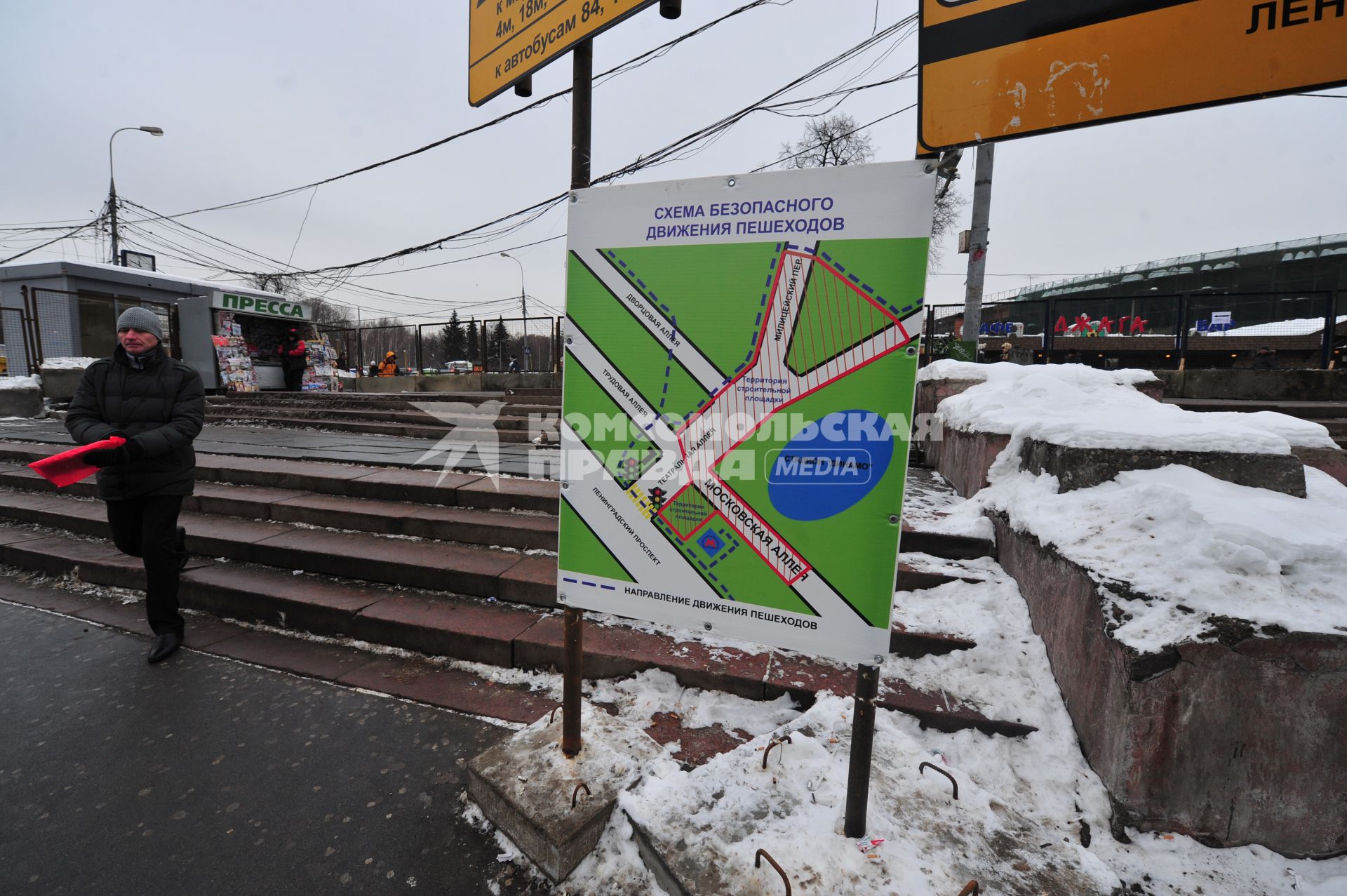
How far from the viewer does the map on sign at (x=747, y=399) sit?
1.49m

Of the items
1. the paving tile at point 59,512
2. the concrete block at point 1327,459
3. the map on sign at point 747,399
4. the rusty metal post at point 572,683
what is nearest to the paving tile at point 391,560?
the rusty metal post at point 572,683

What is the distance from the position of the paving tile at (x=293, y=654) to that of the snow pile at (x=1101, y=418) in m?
4.08

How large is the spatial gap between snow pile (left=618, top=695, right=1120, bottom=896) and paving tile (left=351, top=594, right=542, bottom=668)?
4.88 feet

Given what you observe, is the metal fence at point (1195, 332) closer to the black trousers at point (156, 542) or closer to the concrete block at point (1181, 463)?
the concrete block at point (1181, 463)

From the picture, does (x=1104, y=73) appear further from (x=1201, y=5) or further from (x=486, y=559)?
(x=486, y=559)

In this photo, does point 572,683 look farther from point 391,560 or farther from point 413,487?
point 413,487

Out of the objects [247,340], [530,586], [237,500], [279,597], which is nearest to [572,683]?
[530,586]

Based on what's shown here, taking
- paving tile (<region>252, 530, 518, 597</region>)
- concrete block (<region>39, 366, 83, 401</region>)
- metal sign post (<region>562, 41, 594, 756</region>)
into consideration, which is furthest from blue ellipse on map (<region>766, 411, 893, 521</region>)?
concrete block (<region>39, 366, 83, 401</region>)

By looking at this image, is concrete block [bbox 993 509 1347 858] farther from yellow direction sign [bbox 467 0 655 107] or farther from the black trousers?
the black trousers

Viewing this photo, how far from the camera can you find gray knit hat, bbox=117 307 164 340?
317cm

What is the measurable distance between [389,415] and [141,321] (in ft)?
22.7

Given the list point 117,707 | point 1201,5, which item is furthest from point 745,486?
point 117,707

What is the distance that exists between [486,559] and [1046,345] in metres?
11.5

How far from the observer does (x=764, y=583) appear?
167 centimetres
